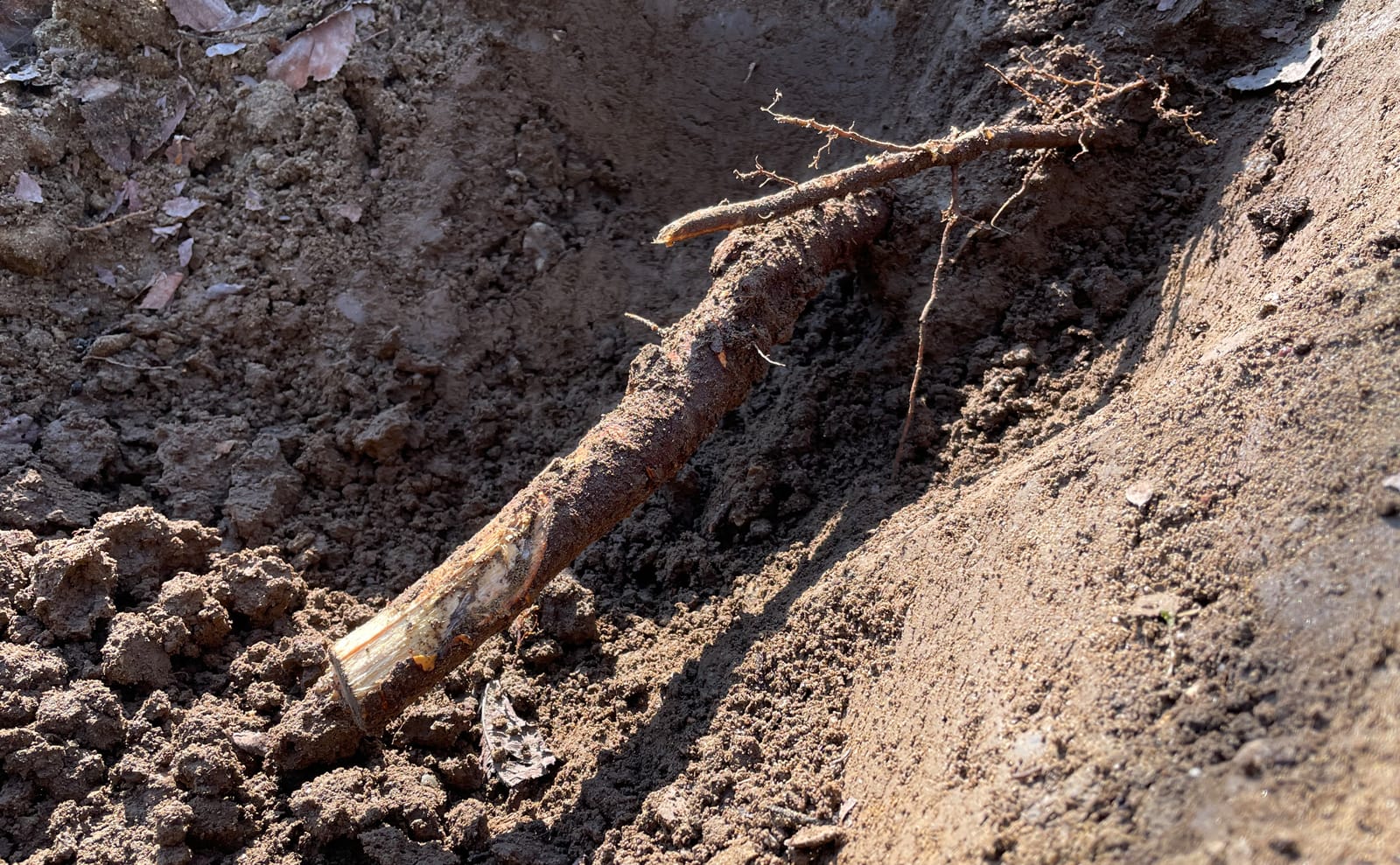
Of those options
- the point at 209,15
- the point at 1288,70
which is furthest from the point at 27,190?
the point at 1288,70

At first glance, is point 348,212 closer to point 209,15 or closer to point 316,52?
point 316,52

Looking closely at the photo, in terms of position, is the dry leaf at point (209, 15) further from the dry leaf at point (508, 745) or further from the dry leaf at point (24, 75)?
the dry leaf at point (508, 745)

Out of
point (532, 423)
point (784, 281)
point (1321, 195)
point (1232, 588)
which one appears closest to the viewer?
point (1232, 588)

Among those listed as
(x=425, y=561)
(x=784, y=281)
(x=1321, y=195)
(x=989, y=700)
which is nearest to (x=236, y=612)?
(x=425, y=561)

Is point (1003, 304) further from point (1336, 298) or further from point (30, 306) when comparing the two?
point (30, 306)

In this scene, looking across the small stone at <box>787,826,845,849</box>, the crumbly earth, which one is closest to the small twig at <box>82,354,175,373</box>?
the crumbly earth

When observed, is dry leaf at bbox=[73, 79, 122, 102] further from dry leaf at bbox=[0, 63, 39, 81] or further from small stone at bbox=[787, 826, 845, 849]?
small stone at bbox=[787, 826, 845, 849]
